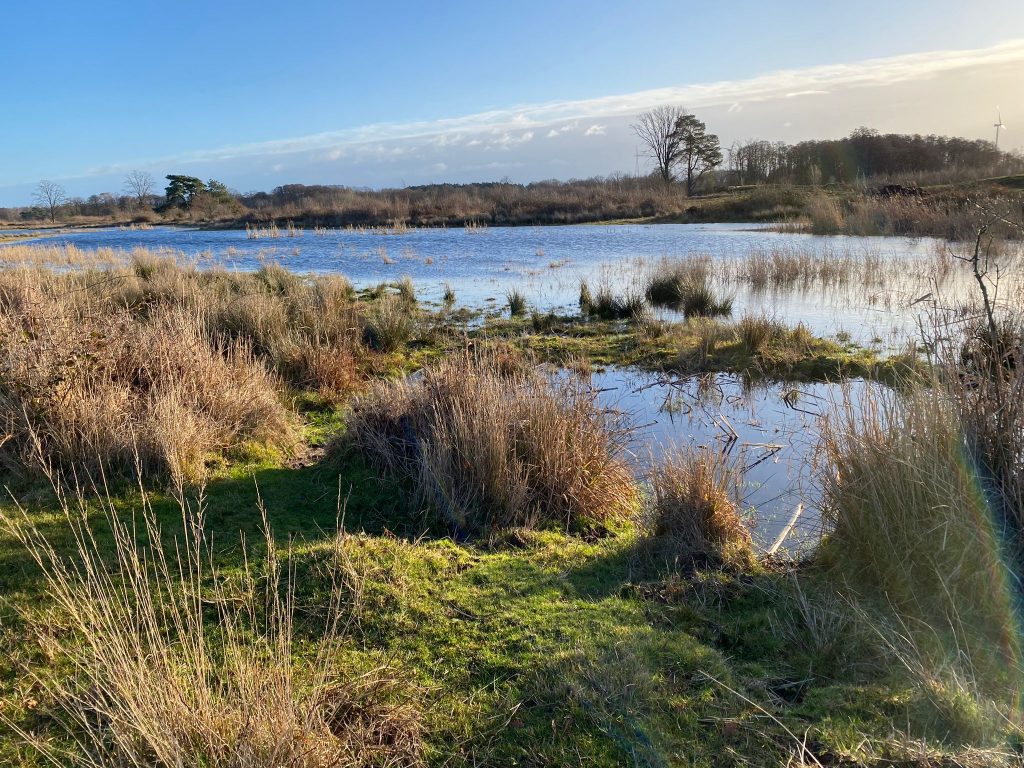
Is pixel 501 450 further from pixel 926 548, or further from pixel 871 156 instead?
pixel 871 156

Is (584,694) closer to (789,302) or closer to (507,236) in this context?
(789,302)

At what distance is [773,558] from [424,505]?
96.9 inches

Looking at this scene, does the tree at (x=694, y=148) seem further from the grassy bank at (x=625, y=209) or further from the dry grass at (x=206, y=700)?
the dry grass at (x=206, y=700)

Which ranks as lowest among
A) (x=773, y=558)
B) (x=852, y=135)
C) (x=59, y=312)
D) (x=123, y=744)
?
(x=773, y=558)

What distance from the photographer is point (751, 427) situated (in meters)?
7.44

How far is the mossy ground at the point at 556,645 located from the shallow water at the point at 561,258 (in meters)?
7.17

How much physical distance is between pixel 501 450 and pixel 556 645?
72.9 inches

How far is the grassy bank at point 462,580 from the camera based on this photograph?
8.21 ft

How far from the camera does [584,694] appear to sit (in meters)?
2.81

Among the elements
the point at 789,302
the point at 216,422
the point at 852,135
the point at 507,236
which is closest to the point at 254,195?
the point at 507,236

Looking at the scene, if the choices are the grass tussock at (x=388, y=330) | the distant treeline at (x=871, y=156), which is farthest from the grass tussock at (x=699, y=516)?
the distant treeline at (x=871, y=156)

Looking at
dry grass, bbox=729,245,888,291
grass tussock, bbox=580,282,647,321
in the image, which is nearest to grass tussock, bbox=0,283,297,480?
grass tussock, bbox=580,282,647,321

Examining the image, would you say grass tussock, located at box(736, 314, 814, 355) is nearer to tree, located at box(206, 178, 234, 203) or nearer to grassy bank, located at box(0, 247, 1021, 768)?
grassy bank, located at box(0, 247, 1021, 768)

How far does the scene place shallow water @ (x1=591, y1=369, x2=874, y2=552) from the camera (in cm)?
519
